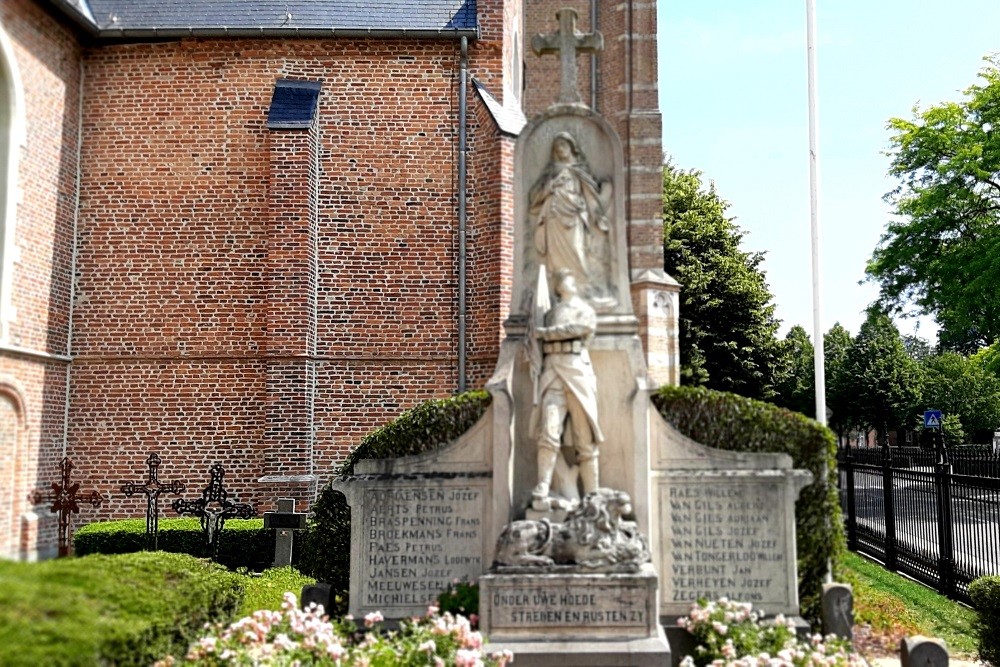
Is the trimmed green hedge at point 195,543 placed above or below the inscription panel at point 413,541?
below

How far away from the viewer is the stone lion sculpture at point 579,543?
5.97m

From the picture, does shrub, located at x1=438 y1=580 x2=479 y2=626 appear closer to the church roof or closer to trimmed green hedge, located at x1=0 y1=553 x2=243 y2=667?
trimmed green hedge, located at x1=0 y1=553 x2=243 y2=667

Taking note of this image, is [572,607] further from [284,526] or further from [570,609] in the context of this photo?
[284,526]

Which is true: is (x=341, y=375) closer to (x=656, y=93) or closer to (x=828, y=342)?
(x=656, y=93)

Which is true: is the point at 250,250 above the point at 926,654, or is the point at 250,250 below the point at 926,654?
above

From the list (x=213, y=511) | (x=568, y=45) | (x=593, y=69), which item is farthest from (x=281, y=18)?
(x=568, y=45)

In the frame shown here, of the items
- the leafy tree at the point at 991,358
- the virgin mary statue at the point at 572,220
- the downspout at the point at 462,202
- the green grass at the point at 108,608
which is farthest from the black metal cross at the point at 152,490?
the leafy tree at the point at 991,358

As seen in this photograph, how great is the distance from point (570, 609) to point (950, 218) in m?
18.4

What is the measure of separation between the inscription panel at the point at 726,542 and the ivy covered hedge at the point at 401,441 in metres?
1.86

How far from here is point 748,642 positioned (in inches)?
226

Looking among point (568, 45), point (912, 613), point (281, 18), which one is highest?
point (281, 18)

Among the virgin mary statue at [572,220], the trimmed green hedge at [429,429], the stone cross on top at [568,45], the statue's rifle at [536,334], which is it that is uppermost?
the stone cross on top at [568,45]

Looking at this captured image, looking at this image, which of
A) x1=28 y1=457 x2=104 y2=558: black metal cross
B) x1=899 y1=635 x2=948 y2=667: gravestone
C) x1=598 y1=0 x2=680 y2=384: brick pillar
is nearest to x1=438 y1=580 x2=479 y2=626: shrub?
x1=899 y1=635 x2=948 y2=667: gravestone

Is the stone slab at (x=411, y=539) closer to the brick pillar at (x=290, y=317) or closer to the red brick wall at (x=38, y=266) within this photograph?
the brick pillar at (x=290, y=317)
